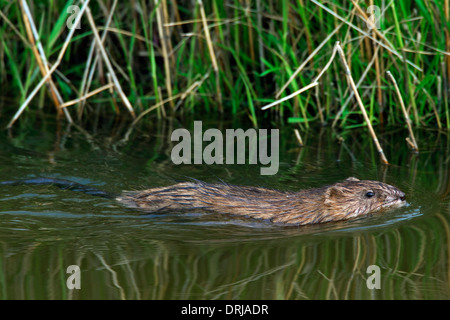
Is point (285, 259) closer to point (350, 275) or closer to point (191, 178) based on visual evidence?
point (350, 275)

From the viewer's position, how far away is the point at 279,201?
16.0ft

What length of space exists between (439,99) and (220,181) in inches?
87.6

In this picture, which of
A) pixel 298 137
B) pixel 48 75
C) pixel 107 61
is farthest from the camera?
pixel 107 61

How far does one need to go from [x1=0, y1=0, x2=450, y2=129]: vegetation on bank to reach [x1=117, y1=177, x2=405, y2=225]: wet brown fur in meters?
1.43

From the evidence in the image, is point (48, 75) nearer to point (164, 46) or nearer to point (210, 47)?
point (164, 46)

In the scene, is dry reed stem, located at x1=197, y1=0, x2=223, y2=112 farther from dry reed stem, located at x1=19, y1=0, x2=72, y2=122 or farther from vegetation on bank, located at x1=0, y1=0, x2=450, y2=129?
dry reed stem, located at x1=19, y1=0, x2=72, y2=122

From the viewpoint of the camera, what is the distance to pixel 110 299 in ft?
11.3

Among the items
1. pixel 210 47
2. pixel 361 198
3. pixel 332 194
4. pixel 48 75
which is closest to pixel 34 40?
pixel 48 75

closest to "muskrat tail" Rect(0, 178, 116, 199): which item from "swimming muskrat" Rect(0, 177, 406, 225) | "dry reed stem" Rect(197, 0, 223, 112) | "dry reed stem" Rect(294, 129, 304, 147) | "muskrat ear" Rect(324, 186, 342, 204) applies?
"swimming muskrat" Rect(0, 177, 406, 225)

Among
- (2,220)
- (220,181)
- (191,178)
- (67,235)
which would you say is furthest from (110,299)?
(220,181)

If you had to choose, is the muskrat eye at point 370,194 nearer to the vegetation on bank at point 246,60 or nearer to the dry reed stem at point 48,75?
the vegetation on bank at point 246,60

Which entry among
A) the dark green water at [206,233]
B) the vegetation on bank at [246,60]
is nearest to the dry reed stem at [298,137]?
the dark green water at [206,233]

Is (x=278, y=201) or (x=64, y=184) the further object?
(x=64, y=184)

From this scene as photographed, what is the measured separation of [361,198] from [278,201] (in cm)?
59
